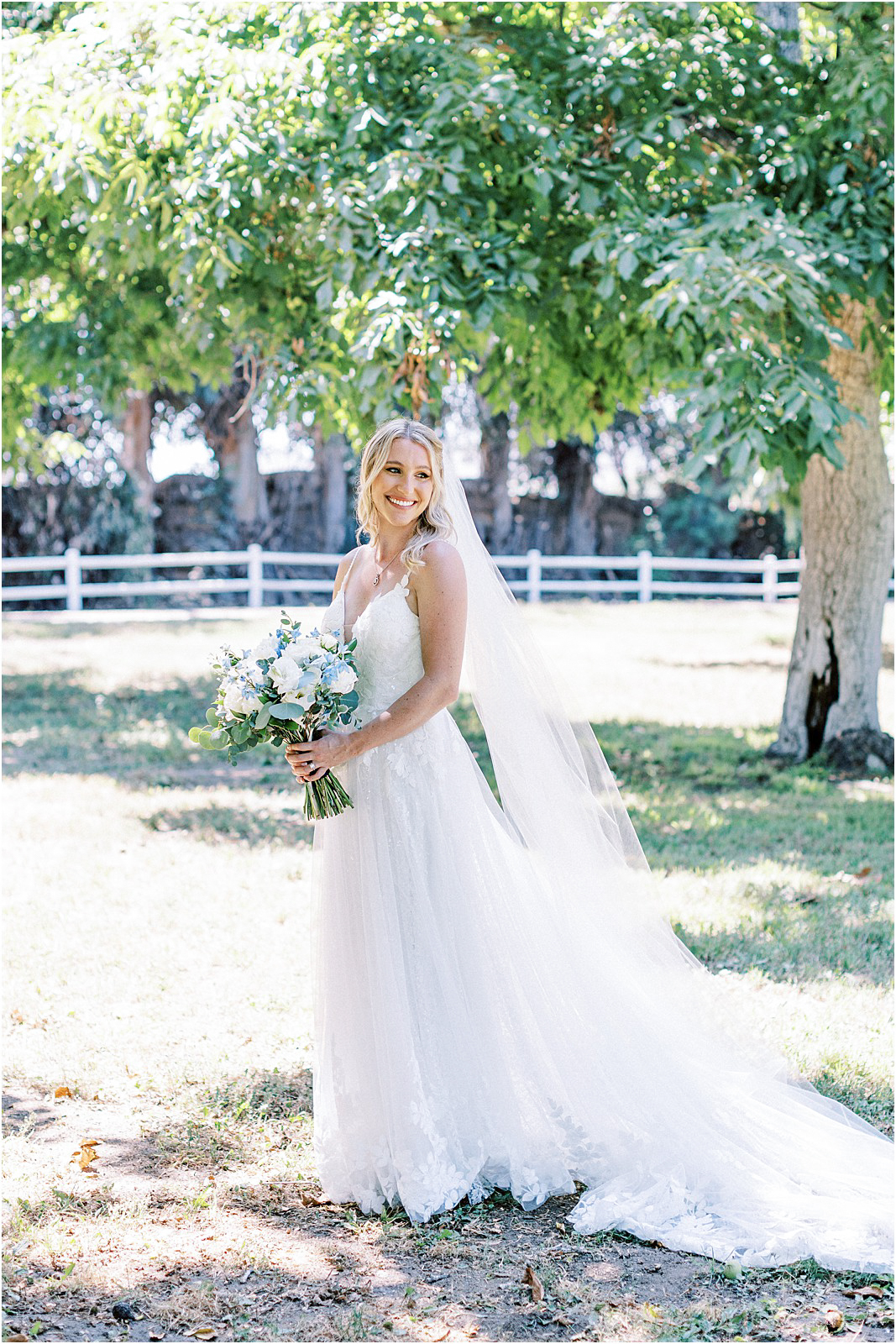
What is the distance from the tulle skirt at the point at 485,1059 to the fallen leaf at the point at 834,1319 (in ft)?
1.39

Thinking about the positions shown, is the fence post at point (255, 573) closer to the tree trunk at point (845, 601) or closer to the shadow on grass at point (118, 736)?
the shadow on grass at point (118, 736)

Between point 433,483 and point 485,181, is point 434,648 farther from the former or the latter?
point 485,181

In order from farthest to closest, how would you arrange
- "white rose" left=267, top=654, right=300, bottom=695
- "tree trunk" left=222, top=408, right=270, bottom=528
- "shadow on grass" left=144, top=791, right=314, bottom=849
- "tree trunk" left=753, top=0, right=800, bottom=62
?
"tree trunk" left=222, top=408, right=270, bottom=528 → "tree trunk" left=753, top=0, right=800, bottom=62 → "shadow on grass" left=144, top=791, right=314, bottom=849 → "white rose" left=267, top=654, right=300, bottom=695

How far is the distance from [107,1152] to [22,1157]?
259 millimetres

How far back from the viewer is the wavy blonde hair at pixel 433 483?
12.2 ft

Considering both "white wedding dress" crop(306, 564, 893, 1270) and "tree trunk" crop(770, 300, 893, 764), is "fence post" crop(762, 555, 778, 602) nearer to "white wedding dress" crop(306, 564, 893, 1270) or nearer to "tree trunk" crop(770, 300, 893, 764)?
"tree trunk" crop(770, 300, 893, 764)

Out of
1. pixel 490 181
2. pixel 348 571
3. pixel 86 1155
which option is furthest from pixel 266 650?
pixel 490 181

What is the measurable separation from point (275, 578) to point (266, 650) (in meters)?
24.0

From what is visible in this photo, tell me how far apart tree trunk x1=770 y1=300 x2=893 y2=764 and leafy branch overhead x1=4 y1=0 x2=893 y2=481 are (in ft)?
3.93

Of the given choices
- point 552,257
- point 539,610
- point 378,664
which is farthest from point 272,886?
point 539,610

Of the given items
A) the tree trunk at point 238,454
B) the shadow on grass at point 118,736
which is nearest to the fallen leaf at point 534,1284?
the shadow on grass at point 118,736

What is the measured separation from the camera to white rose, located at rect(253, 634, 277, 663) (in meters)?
3.52

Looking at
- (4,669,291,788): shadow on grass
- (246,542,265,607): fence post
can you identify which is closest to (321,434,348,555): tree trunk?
(246,542,265,607): fence post

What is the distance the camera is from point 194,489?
28.2m
